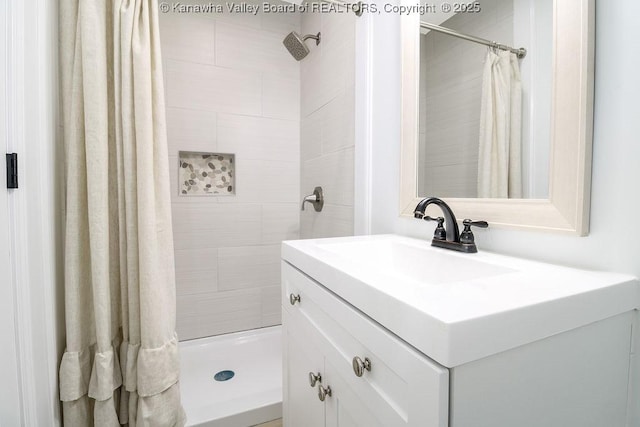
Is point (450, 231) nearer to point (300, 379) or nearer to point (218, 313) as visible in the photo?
point (300, 379)

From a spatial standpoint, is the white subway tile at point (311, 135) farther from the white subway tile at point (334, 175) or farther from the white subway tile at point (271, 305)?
the white subway tile at point (271, 305)

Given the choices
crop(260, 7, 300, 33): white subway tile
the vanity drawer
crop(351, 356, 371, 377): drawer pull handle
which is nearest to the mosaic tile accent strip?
crop(260, 7, 300, 33): white subway tile

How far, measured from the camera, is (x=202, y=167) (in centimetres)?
177

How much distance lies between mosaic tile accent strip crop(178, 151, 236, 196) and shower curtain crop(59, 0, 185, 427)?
742 mm

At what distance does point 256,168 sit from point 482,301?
5.46 feet

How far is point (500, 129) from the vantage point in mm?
778

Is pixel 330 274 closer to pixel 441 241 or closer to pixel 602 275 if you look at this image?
pixel 441 241

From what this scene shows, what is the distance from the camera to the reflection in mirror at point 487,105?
0.66 metres

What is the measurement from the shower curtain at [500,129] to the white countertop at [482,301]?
208 mm

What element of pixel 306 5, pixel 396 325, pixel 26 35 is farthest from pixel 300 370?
pixel 306 5

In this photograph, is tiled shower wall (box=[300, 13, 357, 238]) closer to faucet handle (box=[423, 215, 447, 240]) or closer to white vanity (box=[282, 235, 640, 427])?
faucet handle (box=[423, 215, 447, 240])

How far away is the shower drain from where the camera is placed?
4.99ft

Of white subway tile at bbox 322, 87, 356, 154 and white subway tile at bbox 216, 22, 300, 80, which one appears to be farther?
white subway tile at bbox 216, 22, 300, 80

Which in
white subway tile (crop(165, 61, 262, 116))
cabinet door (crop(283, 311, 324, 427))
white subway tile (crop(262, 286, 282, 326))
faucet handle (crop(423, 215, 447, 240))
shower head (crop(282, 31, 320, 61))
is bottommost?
white subway tile (crop(262, 286, 282, 326))
